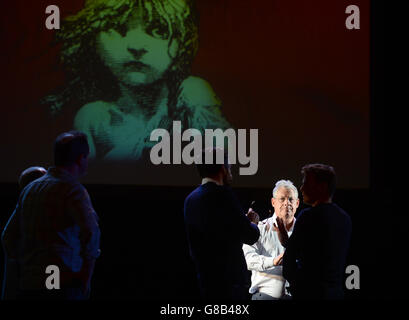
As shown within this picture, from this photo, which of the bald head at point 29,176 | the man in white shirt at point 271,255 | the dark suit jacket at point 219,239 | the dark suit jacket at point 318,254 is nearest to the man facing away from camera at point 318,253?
the dark suit jacket at point 318,254

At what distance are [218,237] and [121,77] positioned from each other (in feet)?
6.39

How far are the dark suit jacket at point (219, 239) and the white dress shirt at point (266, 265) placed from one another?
0.46 meters

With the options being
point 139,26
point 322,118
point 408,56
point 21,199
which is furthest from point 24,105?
point 408,56

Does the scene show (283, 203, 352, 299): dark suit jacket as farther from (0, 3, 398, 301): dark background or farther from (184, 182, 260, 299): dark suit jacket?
(0, 3, 398, 301): dark background

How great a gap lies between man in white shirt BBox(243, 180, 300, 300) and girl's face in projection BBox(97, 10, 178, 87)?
1.50 m

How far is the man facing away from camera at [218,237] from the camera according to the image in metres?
2.17

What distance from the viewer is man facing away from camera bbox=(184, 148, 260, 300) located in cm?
217

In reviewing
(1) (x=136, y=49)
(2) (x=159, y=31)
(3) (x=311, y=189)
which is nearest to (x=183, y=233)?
(1) (x=136, y=49)

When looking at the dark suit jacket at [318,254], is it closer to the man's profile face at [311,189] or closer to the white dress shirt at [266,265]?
the man's profile face at [311,189]

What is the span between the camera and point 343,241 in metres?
2.02

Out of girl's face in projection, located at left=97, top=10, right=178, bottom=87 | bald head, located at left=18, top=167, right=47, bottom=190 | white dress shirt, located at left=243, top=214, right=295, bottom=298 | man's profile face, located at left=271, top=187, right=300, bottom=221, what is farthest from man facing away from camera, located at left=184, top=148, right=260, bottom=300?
girl's face in projection, located at left=97, top=10, right=178, bottom=87

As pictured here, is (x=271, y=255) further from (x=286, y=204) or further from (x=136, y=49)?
(x=136, y=49)
